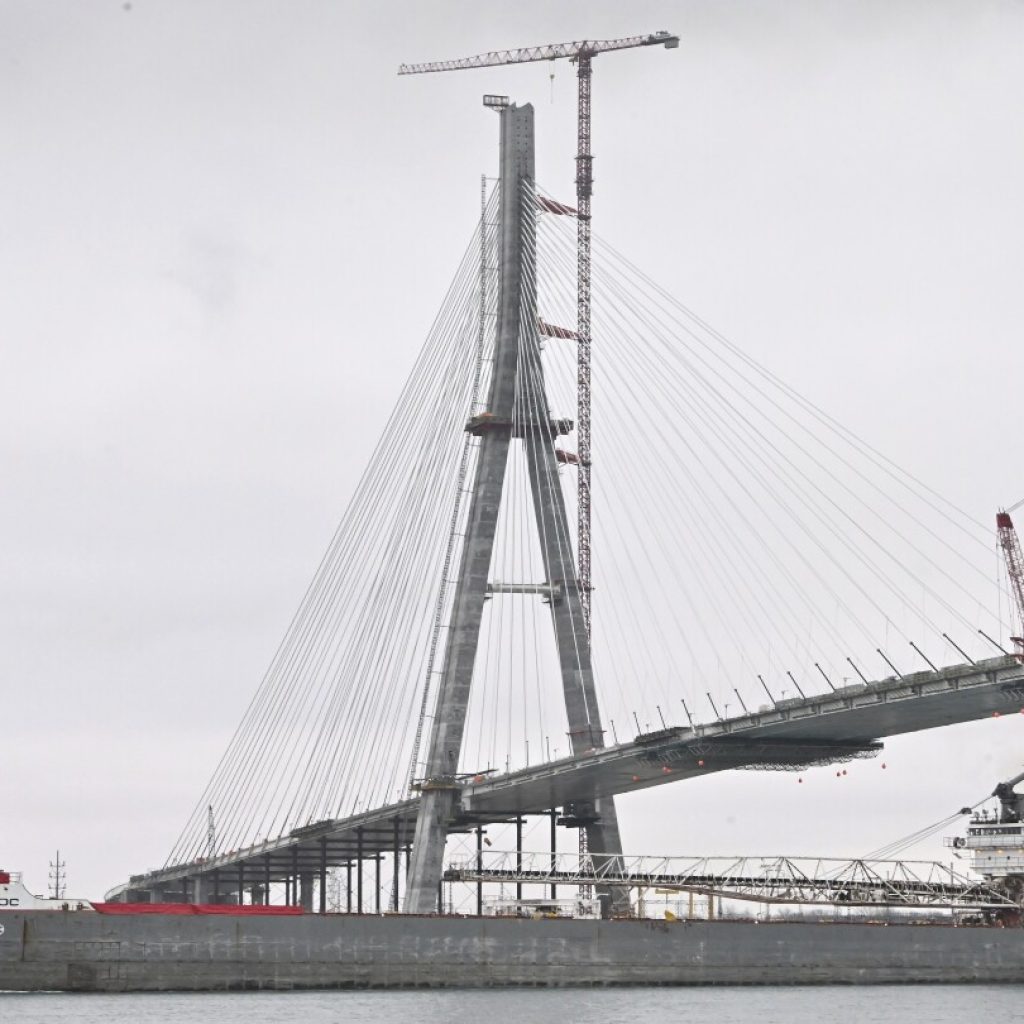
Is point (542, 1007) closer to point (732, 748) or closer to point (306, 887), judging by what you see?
point (732, 748)

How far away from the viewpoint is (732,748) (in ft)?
322

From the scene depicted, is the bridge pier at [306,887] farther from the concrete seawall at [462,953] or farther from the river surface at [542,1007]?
the river surface at [542,1007]

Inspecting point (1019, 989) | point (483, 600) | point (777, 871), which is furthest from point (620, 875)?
point (1019, 989)

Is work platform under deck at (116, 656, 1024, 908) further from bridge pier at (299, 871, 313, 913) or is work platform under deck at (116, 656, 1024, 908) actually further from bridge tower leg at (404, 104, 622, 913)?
bridge pier at (299, 871, 313, 913)

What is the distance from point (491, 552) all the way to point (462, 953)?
78.7 feet

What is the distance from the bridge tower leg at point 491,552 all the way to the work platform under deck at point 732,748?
7.39ft

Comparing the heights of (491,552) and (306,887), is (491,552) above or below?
above

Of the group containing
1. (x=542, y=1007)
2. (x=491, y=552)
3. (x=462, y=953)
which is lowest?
(x=542, y=1007)

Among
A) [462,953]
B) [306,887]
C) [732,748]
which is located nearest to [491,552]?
[732,748]

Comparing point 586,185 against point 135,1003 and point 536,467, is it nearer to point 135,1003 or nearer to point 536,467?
point 536,467

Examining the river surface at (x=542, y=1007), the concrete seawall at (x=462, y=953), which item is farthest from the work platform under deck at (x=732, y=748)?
the river surface at (x=542, y=1007)

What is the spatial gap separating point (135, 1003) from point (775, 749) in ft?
121

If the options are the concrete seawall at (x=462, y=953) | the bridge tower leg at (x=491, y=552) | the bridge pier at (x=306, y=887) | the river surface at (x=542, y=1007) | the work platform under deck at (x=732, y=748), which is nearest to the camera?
the river surface at (x=542, y=1007)

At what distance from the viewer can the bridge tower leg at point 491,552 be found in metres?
101
